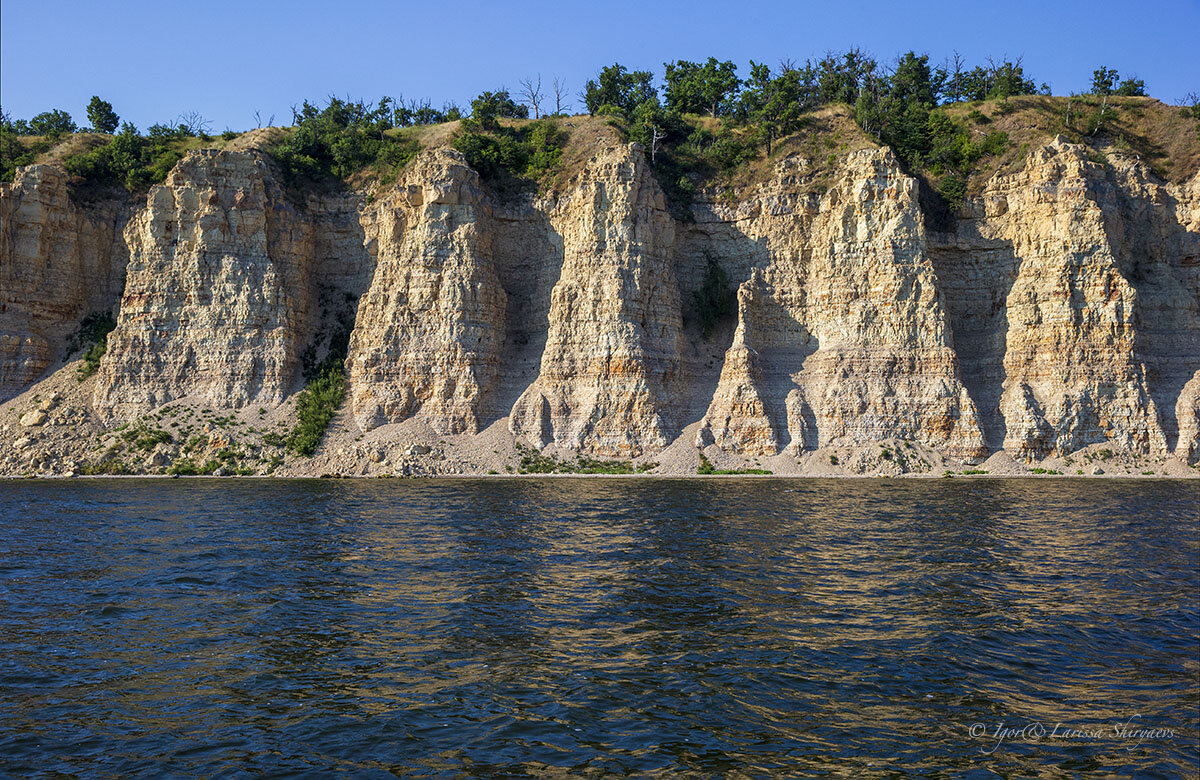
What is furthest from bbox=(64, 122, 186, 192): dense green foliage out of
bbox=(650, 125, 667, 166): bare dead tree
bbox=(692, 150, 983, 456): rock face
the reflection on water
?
bbox=(692, 150, 983, 456): rock face

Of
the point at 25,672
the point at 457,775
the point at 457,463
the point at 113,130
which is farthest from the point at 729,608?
the point at 113,130

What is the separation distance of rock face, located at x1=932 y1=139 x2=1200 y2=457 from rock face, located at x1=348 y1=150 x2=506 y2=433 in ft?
104

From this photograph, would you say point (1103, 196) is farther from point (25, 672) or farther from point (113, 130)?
point (113, 130)

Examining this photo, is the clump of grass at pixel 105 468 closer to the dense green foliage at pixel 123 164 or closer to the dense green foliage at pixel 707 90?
the dense green foliage at pixel 123 164

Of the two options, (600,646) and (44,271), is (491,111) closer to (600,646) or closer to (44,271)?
(44,271)

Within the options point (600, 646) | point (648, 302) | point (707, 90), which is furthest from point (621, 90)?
point (600, 646)

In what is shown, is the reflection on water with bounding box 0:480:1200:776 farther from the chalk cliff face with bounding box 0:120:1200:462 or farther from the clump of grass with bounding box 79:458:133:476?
the clump of grass with bounding box 79:458:133:476

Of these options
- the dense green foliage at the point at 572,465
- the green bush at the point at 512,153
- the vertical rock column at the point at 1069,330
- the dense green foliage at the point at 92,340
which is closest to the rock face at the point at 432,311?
the green bush at the point at 512,153

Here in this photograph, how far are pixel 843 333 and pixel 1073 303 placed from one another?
13607 mm

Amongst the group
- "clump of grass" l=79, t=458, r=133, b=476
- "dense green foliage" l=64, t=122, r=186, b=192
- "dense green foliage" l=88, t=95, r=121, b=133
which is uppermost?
"dense green foliage" l=88, t=95, r=121, b=133

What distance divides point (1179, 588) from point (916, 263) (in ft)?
120

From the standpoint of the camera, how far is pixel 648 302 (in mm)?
51531

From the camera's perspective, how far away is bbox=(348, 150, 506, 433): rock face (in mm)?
50188

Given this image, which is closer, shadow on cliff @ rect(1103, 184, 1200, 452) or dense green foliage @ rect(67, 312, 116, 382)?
shadow on cliff @ rect(1103, 184, 1200, 452)
